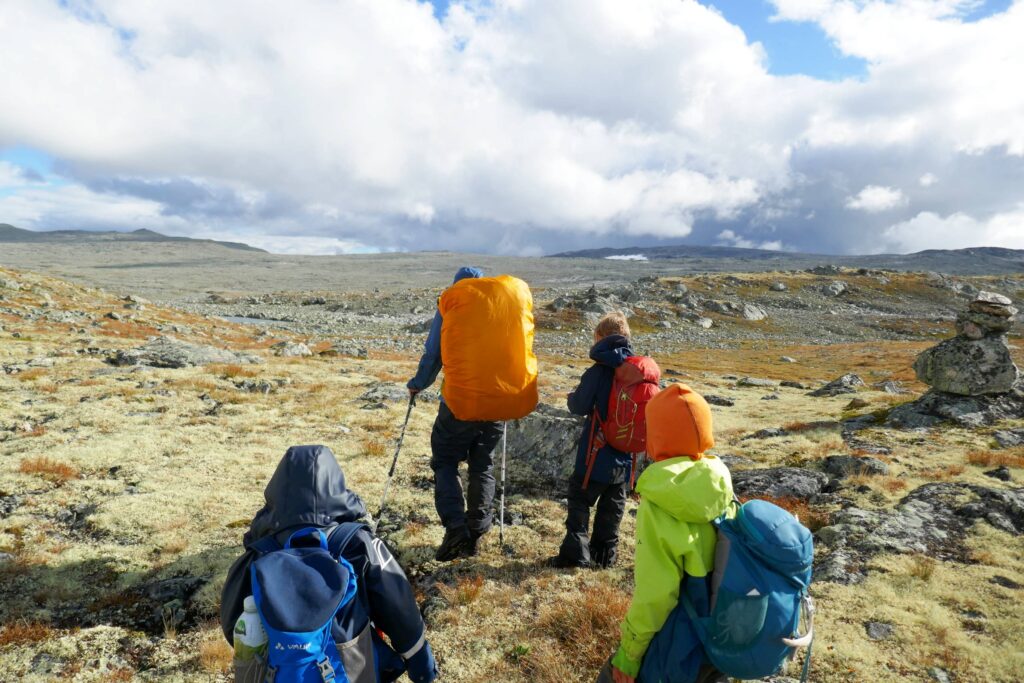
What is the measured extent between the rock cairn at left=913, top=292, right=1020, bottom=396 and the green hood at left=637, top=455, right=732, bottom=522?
1804 centimetres

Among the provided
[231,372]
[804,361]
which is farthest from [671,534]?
[804,361]

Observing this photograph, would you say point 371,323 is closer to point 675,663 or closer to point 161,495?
point 161,495

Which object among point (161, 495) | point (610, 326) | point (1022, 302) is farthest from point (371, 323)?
point (1022, 302)

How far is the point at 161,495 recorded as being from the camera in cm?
1012

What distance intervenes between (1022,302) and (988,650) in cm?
16115

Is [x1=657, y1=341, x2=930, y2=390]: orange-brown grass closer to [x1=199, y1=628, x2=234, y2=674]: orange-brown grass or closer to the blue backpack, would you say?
[x1=199, y1=628, x2=234, y2=674]: orange-brown grass

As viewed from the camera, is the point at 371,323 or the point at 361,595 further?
the point at 371,323

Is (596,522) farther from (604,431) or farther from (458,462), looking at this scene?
(458,462)

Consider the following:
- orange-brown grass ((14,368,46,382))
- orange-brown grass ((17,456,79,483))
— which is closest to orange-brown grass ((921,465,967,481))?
orange-brown grass ((17,456,79,483))

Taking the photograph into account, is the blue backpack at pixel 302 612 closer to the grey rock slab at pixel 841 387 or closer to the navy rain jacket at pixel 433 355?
the navy rain jacket at pixel 433 355

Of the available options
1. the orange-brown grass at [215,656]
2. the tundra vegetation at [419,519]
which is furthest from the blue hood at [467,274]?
the orange-brown grass at [215,656]

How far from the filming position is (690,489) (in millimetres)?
3736

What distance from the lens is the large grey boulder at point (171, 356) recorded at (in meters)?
21.8

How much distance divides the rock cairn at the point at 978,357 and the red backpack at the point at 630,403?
52.2 feet
